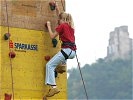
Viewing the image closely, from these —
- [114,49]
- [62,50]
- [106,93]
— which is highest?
[114,49]

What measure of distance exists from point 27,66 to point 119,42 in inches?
6961

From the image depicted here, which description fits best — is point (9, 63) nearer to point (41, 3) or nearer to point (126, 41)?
point (41, 3)

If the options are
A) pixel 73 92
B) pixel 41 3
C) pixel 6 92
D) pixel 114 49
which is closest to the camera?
pixel 6 92

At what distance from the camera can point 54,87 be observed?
10023 mm

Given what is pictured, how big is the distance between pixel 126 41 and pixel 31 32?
577ft

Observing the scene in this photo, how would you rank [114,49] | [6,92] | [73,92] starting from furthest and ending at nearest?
[114,49], [73,92], [6,92]

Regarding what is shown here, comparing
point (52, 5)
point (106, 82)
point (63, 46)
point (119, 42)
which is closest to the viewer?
point (63, 46)

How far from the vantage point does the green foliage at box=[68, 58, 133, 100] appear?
14762 centimetres

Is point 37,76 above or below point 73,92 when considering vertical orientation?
below

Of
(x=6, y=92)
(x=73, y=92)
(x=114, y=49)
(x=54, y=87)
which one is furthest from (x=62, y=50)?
(x=114, y=49)

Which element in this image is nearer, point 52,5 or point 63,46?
point 63,46

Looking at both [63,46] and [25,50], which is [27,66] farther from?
[63,46]

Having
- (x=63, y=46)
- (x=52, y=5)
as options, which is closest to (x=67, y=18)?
(x=63, y=46)

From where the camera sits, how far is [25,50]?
34.1 ft
